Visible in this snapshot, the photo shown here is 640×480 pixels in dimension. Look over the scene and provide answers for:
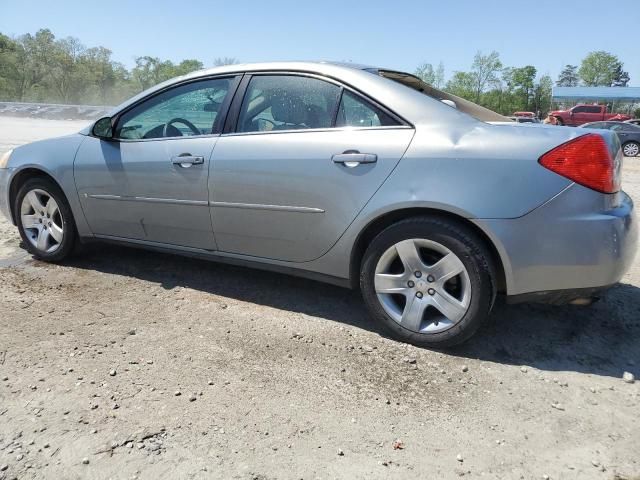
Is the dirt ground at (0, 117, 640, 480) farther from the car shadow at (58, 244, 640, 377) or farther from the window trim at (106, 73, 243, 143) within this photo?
the window trim at (106, 73, 243, 143)

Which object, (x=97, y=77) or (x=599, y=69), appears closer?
(x=97, y=77)

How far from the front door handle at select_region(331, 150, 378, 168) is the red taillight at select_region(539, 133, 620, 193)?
0.86 m

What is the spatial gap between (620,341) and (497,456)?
1.45 metres

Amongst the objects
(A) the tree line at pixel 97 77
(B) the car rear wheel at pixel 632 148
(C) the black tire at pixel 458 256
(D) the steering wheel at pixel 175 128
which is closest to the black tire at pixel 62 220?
(D) the steering wheel at pixel 175 128

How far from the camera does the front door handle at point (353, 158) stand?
2.79 m

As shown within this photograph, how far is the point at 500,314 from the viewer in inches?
129

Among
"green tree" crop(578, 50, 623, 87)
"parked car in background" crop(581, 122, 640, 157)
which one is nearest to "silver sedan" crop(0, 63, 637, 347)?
"parked car in background" crop(581, 122, 640, 157)

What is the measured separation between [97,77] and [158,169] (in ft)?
209

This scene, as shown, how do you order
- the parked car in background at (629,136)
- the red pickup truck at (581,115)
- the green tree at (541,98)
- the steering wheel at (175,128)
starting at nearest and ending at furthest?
the steering wheel at (175,128) < the parked car in background at (629,136) < the red pickup truck at (581,115) < the green tree at (541,98)

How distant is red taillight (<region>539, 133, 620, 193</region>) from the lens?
2.46 meters

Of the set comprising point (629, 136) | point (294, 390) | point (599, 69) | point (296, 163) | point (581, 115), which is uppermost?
point (599, 69)

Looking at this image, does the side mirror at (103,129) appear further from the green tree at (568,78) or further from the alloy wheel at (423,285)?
the green tree at (568,78)

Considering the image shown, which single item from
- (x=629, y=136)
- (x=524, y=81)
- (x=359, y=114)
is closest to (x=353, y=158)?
(x=359, y=114)

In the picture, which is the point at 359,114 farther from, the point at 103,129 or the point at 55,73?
the point at 55,73
